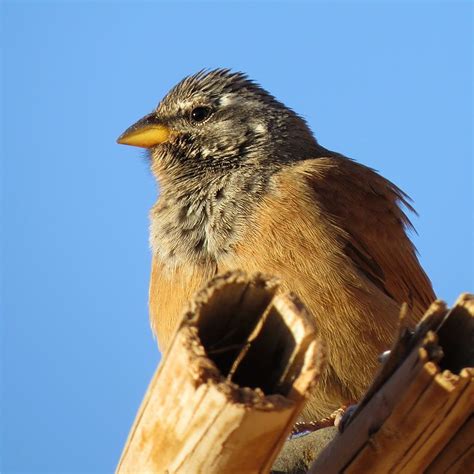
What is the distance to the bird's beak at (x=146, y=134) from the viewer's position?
6609 millimetres

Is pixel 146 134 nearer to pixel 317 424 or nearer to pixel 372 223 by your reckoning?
pixel 372 223

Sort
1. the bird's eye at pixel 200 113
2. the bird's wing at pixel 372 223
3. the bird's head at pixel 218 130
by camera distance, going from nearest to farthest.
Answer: the bird's wing at pixel 372 223 < the bird's head at pixel 218 130 < the bird's eye at pixel 200 113

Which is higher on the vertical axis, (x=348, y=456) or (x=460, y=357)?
(x=460, y=357)

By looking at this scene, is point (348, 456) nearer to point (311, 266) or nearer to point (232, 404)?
point (232, 404)

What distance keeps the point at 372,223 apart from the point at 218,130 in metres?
1.30

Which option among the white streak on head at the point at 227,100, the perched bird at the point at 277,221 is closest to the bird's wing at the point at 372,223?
the perched bird at the point at 277,221

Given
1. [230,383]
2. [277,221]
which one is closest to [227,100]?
[277,221]

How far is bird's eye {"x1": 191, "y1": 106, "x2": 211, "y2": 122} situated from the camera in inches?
265

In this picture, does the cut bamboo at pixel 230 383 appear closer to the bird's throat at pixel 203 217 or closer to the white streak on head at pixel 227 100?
the bird's throat at pixel 203 217

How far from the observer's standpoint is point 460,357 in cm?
251

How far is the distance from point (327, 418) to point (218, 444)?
344cm

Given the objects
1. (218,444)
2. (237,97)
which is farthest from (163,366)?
(237,97)

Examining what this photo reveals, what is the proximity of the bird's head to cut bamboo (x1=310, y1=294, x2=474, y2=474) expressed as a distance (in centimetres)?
371

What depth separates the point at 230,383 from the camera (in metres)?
2.11
